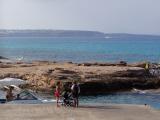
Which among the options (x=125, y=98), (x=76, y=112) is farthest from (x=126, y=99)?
(x=76, y=112)

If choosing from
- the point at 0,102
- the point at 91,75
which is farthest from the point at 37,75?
the point at 0,102

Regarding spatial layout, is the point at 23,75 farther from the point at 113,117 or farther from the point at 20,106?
the point at 113,117

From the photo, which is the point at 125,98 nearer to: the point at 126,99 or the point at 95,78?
the point at 126,99

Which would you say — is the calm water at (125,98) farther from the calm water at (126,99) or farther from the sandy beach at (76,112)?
the sandy beach at (76,112)

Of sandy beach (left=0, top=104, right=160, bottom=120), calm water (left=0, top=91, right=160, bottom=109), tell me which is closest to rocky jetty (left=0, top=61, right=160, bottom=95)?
calm water (left=0, top=91, right=160, bottom=109)

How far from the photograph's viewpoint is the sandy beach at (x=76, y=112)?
26.1m

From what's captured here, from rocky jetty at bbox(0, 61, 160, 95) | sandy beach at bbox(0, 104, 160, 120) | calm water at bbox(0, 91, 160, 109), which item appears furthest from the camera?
rocky jetty at bbox(0, 61, 160, 95)

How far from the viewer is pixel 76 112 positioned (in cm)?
2766

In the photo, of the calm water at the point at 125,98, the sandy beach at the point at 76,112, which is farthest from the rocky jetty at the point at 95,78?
the sandy beach at the point at 76,112

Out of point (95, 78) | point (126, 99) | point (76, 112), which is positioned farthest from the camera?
point (95, 78)

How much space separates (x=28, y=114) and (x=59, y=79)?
27.8 m

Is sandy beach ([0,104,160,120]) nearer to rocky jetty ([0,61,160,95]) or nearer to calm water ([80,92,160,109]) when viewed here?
calm water ([80,92,160,109])

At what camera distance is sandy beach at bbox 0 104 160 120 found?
85.7ft

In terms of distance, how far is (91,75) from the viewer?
57.4 meters
